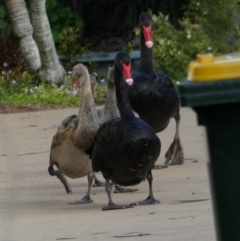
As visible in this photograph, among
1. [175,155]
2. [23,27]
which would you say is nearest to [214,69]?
[175,155]

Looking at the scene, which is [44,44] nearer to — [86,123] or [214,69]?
[86,123]

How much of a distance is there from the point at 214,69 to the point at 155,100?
19.5 feet

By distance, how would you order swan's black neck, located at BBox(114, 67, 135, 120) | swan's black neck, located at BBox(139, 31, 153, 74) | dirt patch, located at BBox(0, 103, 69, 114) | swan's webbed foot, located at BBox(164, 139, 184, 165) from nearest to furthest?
swan's black neck, located at BBox(114, 67, 135, 120), swan's webbed foot, located at BBox(164, 139, 184, 165), swan's black neck, located at BBox(139, 31, 153, 74), dirt patch, located at BBox(0, 103, 69, 114)

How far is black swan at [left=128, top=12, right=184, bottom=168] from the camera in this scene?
30.7ft

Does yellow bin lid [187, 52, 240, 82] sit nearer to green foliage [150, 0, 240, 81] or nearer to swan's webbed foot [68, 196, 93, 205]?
swan's webbed foot [68, 196, 93, 205]

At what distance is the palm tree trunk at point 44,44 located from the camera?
15594mm

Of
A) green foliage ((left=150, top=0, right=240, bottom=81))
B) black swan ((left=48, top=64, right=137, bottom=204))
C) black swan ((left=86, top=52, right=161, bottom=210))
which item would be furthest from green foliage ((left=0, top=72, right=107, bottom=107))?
black swan ((left=86, top=52, right=161, bottom=210))

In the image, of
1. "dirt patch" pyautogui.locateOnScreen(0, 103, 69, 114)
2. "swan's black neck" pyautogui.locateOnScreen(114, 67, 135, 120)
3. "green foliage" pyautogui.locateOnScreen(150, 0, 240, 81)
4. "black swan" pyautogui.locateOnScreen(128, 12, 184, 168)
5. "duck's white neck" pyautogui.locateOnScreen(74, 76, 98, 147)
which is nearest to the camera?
"swan's black neck" pyautogui.locateOnScreen(114, 67, 135, 120)

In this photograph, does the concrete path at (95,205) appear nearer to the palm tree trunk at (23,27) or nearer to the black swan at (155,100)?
the black swan at (155,100)

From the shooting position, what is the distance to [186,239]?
245 inches

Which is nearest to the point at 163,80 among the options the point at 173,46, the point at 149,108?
the point at 149,108

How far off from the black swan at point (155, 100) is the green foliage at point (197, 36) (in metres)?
5.36

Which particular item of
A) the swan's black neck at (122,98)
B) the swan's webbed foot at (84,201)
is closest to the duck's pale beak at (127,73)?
the swan's black neck at (122,98)

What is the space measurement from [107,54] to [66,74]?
3.14 meters
